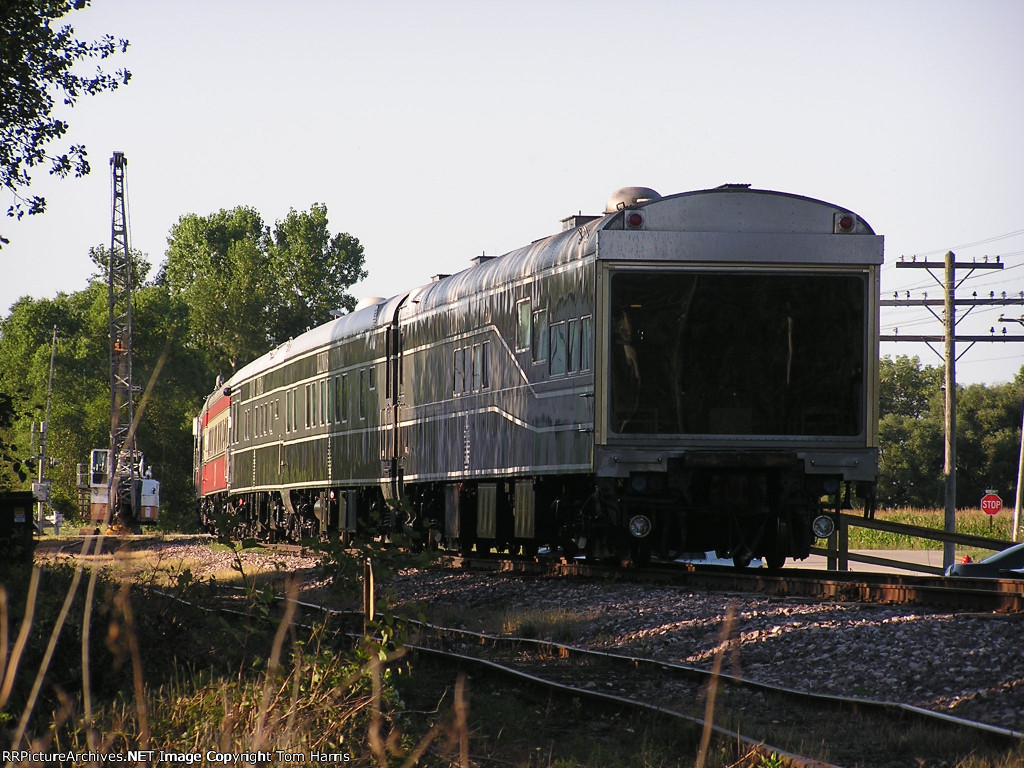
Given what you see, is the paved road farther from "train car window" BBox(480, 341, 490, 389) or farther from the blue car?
"train car window" BBox(480, 341, 490, 389)

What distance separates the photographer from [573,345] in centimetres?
1366

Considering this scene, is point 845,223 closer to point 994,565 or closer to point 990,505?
point 994,565

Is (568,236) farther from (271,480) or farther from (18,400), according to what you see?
(271,480)

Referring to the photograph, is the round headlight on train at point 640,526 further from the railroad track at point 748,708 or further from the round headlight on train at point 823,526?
the railroad track at point 748,708

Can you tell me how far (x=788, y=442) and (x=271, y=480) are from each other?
51.6 ft

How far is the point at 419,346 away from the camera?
732 inches

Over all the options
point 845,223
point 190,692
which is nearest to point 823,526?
point 845,223

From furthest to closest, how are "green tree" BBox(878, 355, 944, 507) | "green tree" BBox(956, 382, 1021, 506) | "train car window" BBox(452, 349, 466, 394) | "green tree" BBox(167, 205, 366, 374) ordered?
"green tree" BBox(167, 205, 366, 374)
"green tree" BBox(878, 355, 944, 507)
"green tree" BBox(956, 382, 1021, 506)
"train car window" BBox(452, 349, 466, 394)

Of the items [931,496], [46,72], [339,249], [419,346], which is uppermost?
[339,249]

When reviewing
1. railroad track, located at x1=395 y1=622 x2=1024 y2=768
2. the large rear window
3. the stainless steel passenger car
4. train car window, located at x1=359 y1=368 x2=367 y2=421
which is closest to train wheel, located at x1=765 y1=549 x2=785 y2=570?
the stainless steel passenger car

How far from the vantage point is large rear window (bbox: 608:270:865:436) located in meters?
13.2

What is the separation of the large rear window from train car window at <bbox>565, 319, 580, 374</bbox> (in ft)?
1.86

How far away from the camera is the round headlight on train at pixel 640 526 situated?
44.2 feet

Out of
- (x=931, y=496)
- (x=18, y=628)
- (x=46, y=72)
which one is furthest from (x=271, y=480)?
(x=931, y=496)
